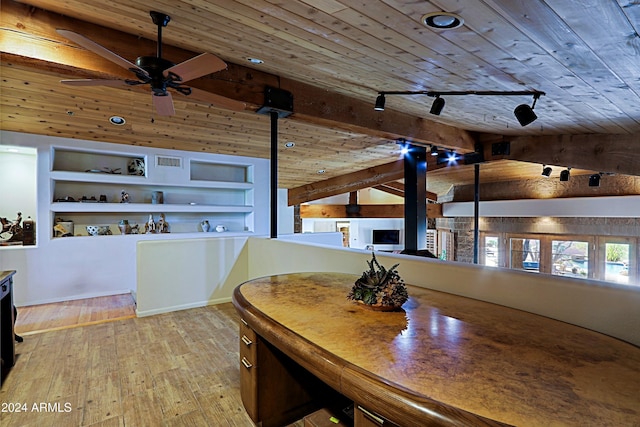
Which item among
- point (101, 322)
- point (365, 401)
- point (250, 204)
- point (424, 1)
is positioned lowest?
point (101, 322)

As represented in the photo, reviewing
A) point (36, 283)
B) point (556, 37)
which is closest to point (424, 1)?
point (556, 37)

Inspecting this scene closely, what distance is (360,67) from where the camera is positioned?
9.11 feet

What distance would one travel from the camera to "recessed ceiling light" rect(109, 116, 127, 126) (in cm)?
431

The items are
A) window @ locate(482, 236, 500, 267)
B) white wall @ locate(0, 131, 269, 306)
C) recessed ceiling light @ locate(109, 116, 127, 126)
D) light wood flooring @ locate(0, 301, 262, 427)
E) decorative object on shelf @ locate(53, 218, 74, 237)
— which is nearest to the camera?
light wood flooring @ locate(0, 301, 262, 427)

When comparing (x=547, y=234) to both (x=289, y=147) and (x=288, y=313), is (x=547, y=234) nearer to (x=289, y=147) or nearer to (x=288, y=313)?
(x=289, y=147)

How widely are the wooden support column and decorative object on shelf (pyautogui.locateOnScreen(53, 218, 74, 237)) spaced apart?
5137 millimetres

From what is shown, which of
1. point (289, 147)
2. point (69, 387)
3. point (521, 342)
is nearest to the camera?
point (521, 342)

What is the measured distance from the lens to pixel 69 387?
2.37 m

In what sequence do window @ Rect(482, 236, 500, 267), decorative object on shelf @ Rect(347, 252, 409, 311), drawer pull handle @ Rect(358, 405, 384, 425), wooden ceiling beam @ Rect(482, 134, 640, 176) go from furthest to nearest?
window @ Rect(482, 236, 500, 267)
wooden ceiling beam @ Rect(482, 134, 640, 176)
decorative object on shelf @ Rect(347, 252, 409, 311)
drawer pull handle @ Rect(358, 405, 384, 425)

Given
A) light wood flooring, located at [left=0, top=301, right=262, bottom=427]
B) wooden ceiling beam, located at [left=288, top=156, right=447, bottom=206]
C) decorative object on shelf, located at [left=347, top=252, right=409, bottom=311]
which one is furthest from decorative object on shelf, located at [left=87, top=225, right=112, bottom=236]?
decorative object on shelf, located at [left=347, top=252, right=409, bottom=311]

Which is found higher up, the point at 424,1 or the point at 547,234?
the point at 424,1

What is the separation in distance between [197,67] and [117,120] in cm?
286

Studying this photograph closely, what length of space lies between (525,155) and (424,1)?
153 inches

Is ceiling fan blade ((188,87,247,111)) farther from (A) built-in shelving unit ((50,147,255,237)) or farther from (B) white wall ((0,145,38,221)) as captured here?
(B) white wall ((0,145,38,221))
